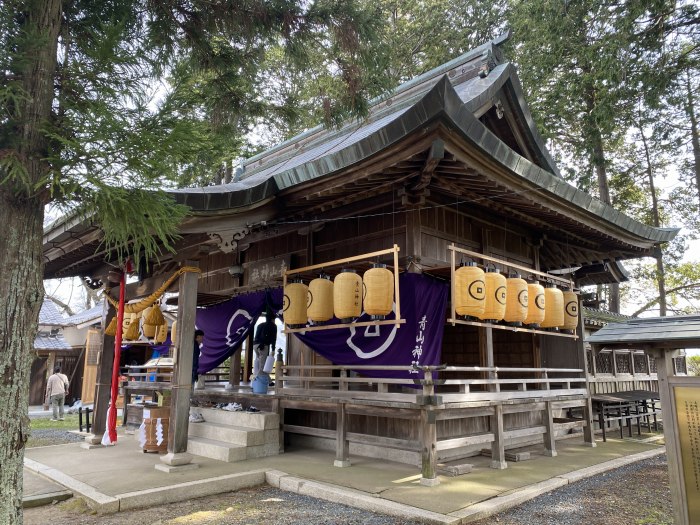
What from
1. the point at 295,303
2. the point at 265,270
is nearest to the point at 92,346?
the point at 265,270

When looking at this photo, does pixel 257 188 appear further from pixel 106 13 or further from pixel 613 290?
pixel 613 290

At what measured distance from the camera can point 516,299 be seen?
24.2 feet

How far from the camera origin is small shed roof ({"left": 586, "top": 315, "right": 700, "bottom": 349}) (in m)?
4.31

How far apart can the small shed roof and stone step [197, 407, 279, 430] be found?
505 cm

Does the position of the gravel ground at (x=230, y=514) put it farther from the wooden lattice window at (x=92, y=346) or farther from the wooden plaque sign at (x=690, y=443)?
the wooden lattice window at (x=92, y=346)

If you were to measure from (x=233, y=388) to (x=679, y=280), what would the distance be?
76.7 feet

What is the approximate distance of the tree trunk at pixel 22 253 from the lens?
3535 millimetres

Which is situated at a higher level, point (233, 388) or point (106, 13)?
point (106, 13)

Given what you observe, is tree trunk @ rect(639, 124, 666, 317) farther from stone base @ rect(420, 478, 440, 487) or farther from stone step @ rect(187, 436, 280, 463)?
stone step @ rect(187, 436, 280, 463)

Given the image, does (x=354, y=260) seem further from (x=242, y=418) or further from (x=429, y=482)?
(x=242, y=418)

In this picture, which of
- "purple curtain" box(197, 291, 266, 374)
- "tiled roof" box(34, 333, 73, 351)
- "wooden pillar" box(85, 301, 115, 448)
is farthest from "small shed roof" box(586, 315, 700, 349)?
"tiled roof" box(34, 333, 73, 351)

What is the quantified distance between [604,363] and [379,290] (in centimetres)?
1012

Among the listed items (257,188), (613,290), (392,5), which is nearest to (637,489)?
(257,188)

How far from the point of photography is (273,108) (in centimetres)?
601
